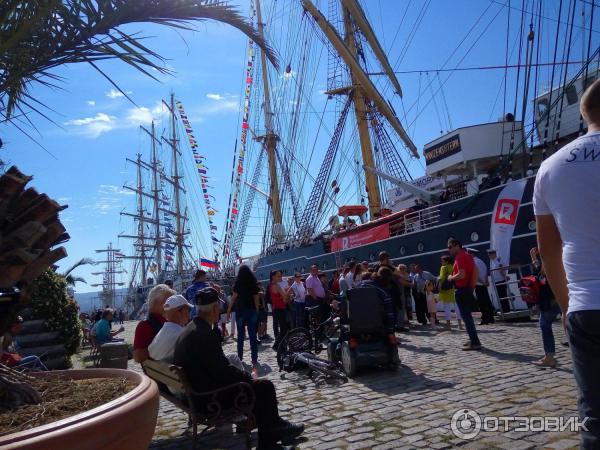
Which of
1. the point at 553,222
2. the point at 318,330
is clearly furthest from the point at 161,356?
the point at 318,330

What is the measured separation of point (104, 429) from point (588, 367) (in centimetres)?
210

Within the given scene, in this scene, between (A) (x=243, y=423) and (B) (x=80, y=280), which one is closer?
(A) (x=243, y=423)

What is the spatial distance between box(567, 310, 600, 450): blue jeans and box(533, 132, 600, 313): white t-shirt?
0.05 metres

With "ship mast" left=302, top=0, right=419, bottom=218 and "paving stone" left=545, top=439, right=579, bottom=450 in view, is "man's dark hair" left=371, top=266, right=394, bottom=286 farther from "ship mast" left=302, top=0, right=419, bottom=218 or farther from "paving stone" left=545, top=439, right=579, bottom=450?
"ship mast" left=302, top=0, right=419, bottom=218

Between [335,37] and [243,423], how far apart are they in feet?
80.9

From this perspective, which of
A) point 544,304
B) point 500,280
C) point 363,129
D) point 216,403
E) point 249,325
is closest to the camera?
point 216,403

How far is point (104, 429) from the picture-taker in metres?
2.29

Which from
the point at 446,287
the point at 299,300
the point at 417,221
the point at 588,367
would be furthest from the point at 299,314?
the point at 588,367

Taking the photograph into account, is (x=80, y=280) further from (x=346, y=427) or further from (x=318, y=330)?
(x=346, y=427)

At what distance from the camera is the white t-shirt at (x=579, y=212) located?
1830 mm

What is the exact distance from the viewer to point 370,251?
19453 mm

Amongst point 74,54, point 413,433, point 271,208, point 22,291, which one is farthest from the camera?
point 271,208

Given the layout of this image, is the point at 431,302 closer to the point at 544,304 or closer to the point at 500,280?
the point at 500,280

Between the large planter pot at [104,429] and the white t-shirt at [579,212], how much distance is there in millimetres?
2110
